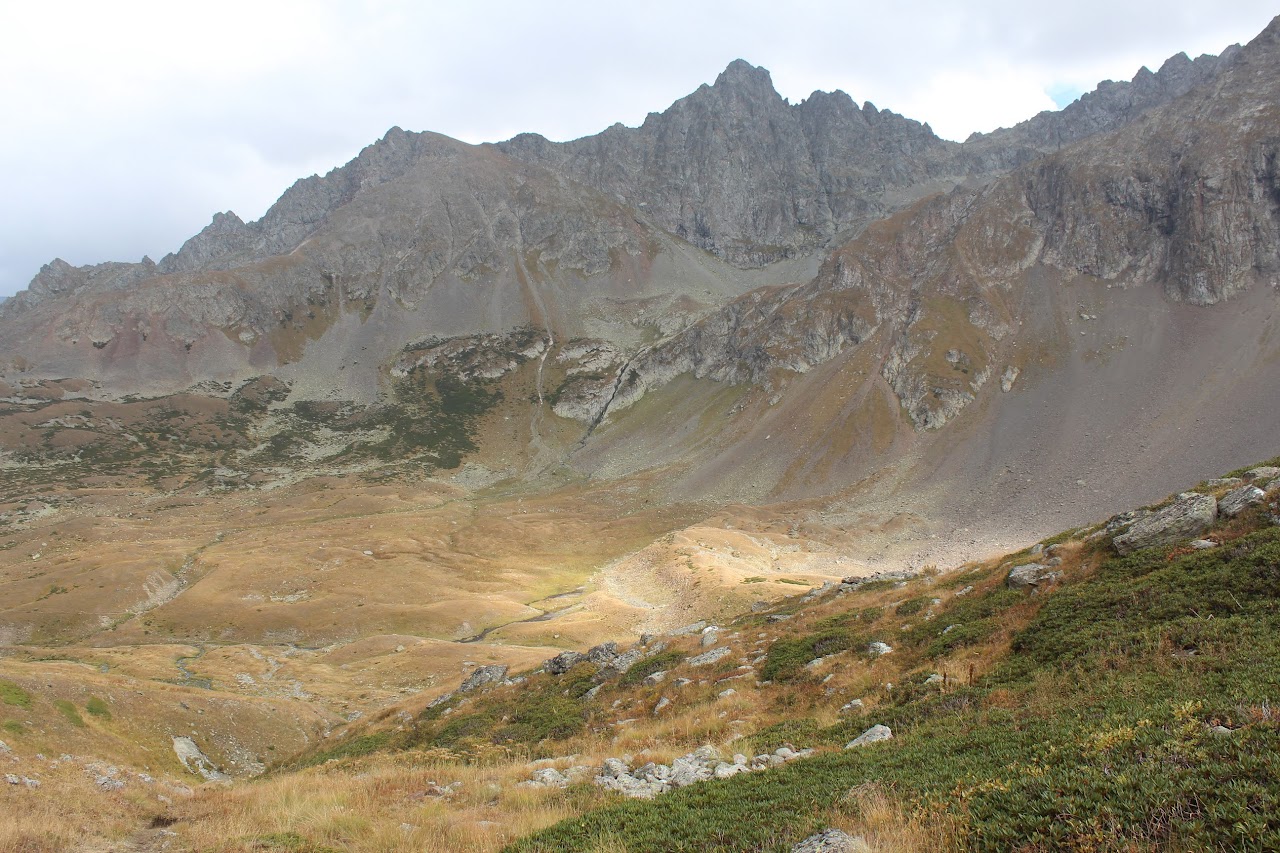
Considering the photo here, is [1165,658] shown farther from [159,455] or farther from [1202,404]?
[159,455]

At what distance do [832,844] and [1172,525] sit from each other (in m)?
17.8

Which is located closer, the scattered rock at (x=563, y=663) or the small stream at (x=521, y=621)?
the scattered rock at (x=563, y=663)

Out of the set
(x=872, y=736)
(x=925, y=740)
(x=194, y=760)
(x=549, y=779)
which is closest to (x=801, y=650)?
(x=872, y=736)

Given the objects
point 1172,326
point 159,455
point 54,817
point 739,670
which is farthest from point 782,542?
point 159,455

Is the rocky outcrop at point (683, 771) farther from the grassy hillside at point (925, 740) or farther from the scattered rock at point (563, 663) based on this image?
the scattered rock at point (563, 663)

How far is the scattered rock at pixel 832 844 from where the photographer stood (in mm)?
7023

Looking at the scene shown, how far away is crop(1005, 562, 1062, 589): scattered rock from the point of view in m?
19.1

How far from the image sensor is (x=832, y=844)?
23.9 feet

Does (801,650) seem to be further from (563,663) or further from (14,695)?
(14,695)

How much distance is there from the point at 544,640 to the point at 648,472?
95322mm

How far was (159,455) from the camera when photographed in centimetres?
17825

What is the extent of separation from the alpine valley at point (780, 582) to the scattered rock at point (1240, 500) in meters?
0.15

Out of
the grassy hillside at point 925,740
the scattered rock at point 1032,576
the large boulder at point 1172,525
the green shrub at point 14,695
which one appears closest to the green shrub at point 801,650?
the grassy hillside at point 925,740

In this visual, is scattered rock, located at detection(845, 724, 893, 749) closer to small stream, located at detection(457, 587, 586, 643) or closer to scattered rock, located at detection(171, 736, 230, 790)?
scattered rock, located at detection(171, 736, 230, 790)
